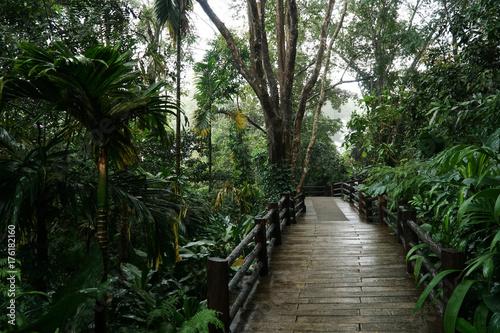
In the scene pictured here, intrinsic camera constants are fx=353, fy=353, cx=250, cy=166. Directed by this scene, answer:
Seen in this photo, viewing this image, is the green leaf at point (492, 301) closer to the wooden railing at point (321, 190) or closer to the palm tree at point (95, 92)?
the palm tree at point (95, 92)

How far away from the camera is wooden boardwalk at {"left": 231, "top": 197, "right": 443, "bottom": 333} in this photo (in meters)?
3.09

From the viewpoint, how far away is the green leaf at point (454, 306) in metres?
2.28

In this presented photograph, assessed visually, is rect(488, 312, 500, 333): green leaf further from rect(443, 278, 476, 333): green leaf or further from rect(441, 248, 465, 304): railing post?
rect(441, 248, 465, 304): railing post

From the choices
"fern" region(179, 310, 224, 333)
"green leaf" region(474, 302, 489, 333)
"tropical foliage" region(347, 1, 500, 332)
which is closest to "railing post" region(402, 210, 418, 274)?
"tropical foliage" region(347, 1, 500, 332)

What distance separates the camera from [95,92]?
255 cm

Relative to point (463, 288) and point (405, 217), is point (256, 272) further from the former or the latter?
point (463, 288)

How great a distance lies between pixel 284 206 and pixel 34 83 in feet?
19.8

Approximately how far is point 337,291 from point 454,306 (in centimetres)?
165

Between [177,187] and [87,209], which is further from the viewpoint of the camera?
[177,187]

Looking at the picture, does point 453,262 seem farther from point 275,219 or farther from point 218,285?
point 275,219

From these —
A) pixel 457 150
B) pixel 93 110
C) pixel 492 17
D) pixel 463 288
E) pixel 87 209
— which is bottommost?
pixel 463 288

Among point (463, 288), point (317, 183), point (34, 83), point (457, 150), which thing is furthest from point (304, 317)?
point (317, 183)

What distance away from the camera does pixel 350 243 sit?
19.8 ft

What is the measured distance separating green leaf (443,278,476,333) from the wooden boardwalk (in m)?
0.67
